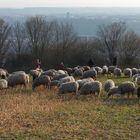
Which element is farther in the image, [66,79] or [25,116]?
[66,79]

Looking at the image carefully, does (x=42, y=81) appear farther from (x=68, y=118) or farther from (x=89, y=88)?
(x=68, y=118)

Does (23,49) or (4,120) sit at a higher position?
(4,120)

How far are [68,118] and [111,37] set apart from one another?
67175mm

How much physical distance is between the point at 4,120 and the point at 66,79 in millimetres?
12218

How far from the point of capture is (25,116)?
18469 millimetres

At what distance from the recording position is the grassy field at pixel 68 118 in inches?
619

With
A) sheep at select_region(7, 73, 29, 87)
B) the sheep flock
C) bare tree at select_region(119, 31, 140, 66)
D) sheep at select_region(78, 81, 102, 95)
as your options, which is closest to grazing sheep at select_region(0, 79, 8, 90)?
the sheep flock

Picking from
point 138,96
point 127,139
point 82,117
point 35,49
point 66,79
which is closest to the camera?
point 127,139

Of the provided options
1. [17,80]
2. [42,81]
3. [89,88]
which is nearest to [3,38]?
[17,80]

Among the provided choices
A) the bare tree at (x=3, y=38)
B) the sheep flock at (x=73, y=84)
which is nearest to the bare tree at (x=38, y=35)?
the bare tree at (x=3, y=38)

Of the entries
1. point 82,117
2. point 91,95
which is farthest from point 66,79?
point 82,117

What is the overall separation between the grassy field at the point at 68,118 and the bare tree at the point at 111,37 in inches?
2098

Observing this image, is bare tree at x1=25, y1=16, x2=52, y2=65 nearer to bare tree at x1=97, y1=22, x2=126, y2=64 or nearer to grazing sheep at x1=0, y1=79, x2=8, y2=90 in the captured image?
bare tree at x1=97, y1=22, x2=126, y2=64

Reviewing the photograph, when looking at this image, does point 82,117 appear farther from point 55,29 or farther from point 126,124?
point 55,29
